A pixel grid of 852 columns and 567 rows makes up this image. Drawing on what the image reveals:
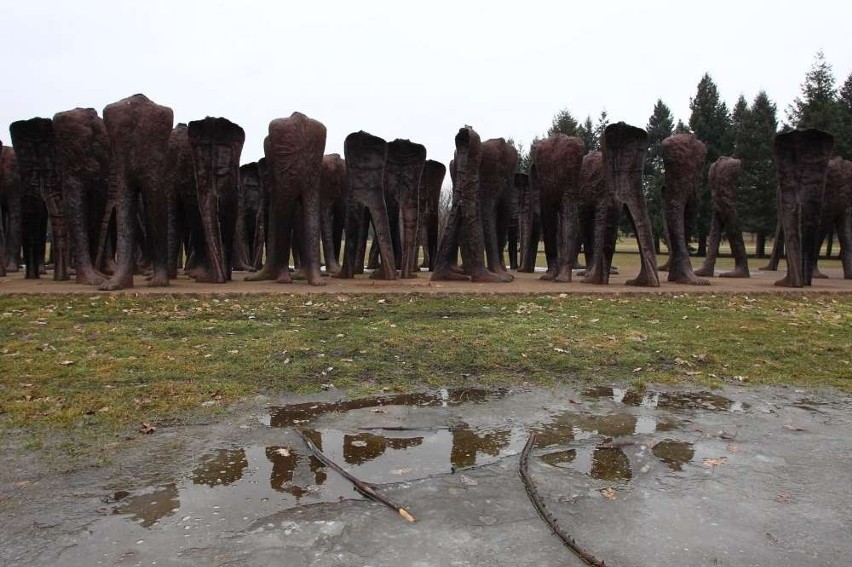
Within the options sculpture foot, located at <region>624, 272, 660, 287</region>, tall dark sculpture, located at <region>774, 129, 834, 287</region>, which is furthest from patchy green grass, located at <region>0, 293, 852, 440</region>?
tall dark sculpture, located at <region>774, 129, 834, 287</region>

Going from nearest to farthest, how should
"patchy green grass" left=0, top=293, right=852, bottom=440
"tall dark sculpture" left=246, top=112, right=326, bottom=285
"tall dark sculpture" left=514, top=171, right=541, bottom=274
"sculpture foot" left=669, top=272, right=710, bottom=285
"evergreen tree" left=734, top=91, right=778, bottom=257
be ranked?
"patchy green grass" left=0, top=293, right=852, bottom=440
"tall dark sculpture" left=246, top=112, right=326, bottom=285
"sculpture foot" left=669, top=272, right=710, bottom=285
"tall dark sculpture" left=514, top=171, right=541, bottom=274
"evergreen tree" left=734, top=91, right=778, bottom=257

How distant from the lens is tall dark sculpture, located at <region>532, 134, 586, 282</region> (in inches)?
574

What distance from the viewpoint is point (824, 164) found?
44.7ft

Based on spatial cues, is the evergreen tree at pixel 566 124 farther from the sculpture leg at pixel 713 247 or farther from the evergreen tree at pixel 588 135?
the sculpture leg at pixel 713 247

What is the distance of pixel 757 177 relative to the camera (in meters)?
Result: 34.2

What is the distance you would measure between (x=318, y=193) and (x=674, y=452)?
1000 cm

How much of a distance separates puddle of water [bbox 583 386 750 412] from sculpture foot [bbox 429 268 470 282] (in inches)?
346

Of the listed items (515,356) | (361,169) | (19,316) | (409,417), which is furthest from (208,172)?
(409,417)

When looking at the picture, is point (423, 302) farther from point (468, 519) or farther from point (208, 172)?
point (468, 519)

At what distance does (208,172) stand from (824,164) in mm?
12261

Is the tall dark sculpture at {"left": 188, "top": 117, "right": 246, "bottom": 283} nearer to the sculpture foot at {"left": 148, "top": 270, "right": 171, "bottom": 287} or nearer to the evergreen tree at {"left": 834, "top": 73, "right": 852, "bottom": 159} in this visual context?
the sculpture foot at {"left": 148, "top": 270, "right": 171, "bottom": 287}

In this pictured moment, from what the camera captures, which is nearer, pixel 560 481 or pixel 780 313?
pixel 560 481

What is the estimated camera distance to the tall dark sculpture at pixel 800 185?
44.7ft

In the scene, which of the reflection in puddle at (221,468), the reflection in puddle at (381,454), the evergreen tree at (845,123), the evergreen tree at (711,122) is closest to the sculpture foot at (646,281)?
the reflection in puddle at (381,454)
